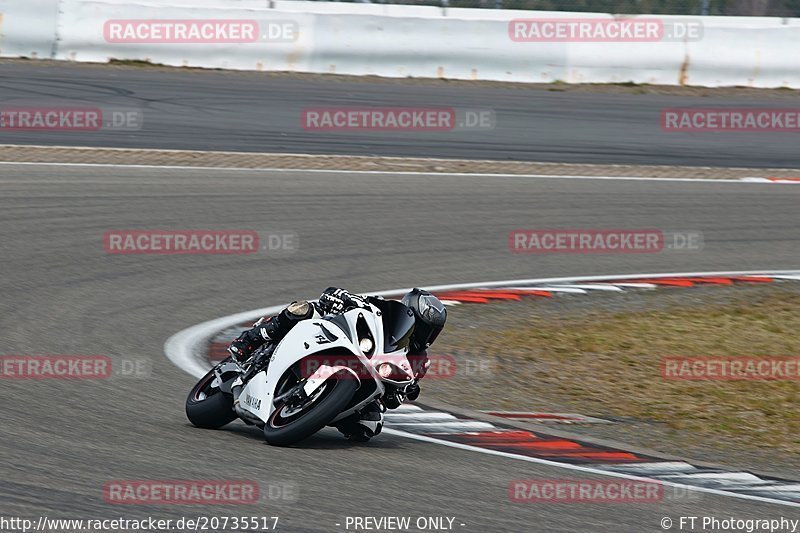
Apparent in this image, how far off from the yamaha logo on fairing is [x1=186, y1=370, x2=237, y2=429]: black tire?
0.63 feet

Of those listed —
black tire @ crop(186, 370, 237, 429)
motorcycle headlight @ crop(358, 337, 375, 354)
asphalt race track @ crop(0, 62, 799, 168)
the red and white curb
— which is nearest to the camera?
motorcycle headlight @ crop(358, 337, 375, 354)

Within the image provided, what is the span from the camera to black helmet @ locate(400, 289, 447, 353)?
591 cm

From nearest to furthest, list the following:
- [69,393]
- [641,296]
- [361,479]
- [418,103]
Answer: [361,479] → [69,393] → [641,296] → [418,103]

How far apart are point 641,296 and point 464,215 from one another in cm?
278

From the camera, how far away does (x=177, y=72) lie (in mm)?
18219

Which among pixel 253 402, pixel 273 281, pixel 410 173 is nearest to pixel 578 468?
pixel 253 402

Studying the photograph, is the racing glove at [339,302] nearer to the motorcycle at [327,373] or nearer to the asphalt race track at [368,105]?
the motorcycle at [327,373]

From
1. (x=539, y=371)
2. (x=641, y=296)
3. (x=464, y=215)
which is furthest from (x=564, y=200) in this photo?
(x=539, y=371)

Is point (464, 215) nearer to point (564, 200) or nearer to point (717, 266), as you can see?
point (564, 200)

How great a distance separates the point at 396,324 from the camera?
5.92 metres

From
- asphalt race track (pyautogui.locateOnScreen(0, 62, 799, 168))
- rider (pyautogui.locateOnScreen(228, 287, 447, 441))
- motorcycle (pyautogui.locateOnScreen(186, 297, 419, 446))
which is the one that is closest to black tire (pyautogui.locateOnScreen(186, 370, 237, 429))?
motorcycle (pyautogui.locateOnScreen(186, 297, 419, 446))

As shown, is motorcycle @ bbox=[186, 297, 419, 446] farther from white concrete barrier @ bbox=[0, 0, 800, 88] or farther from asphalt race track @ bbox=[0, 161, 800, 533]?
white concrete barrier @ bbox=[0, 0, 800, 88]

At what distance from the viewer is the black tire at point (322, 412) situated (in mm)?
5609

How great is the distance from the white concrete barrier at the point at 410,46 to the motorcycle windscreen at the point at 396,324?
13.2 meters
